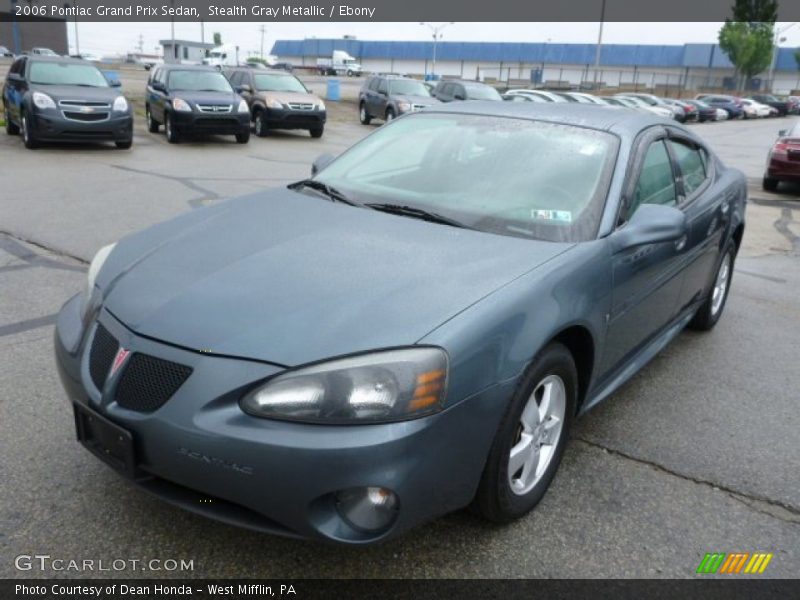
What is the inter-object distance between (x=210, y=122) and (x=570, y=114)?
508 inches

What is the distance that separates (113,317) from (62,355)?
0.33 meters

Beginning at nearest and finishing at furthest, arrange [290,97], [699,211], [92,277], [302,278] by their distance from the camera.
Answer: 1. [302,278]
2. [92,277]
3. [699,211]
4. [290,97]

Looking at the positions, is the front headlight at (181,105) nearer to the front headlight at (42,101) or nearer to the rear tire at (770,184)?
the front headlight at (42,101)

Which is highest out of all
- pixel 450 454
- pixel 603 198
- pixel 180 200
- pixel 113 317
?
pixel 603 198

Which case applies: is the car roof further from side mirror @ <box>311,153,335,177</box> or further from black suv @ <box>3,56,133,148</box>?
black suv @ <box>3,56,133,148</box>

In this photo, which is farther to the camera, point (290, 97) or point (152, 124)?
point (290, 97)

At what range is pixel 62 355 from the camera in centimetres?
265

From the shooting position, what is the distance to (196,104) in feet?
50.0

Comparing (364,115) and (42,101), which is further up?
(42,101)

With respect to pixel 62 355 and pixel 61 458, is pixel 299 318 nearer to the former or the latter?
pixel 62 355

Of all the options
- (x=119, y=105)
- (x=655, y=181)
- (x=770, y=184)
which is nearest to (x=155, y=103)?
→ (x=119, y=105)

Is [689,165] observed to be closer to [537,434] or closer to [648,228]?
[648,228]

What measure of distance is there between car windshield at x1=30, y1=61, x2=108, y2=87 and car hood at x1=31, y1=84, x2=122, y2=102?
280 mm

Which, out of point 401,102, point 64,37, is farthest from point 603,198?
point 64,37
